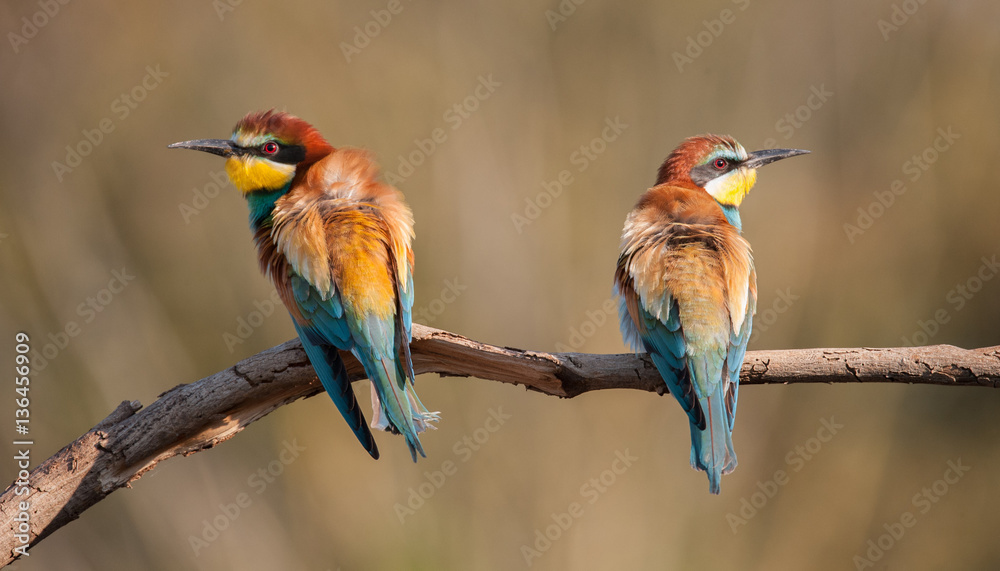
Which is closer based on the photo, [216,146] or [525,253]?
[216,146]

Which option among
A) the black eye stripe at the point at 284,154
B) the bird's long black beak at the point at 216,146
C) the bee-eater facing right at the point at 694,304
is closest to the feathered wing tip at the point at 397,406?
the bee-eater facing right at the point at 694,304

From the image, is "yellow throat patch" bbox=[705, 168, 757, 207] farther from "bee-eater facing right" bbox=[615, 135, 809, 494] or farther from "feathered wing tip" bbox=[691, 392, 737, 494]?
"feathered wing tip" bbox=[691, 392, 737, 494]

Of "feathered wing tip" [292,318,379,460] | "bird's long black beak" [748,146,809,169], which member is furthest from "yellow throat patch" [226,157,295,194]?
"bird's long black beak" [748,146,809,169]

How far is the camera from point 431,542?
3674 millimetres

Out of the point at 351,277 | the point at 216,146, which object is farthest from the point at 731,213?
the point at 216,146

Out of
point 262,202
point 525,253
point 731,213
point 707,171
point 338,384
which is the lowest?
point 525,253

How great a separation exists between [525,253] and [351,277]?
2.30m

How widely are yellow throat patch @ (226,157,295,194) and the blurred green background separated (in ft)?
5.36

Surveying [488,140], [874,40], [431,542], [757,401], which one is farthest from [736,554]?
[874,40]

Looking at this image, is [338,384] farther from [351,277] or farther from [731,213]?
[731,213]

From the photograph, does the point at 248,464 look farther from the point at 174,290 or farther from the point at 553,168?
the point at 553,168

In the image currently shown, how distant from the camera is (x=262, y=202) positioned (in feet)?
6.97

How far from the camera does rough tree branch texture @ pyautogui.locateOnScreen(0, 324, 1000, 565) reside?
5.27 ft

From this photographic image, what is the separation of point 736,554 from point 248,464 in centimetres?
249
